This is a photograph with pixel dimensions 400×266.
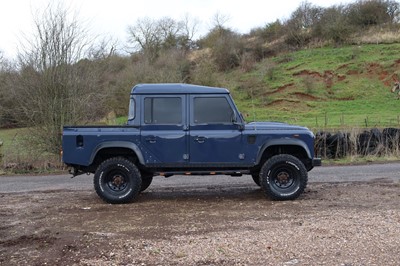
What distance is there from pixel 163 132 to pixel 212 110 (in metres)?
1.03

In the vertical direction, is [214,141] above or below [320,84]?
below

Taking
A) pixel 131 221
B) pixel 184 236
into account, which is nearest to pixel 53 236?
pixel 131 221

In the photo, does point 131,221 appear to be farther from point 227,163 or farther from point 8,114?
point 8,114

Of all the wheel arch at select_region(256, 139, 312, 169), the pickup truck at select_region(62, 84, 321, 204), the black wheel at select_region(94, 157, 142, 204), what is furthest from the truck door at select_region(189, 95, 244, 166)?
the black wheel at select_region(94, 157, 142, 204)

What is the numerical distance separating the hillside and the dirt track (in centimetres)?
2636

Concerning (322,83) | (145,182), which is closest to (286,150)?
(145,182)

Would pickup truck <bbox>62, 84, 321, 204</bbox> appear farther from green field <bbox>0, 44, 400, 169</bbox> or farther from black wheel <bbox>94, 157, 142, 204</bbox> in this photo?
green field <bbox>0, 44, 400, 169</bbox>

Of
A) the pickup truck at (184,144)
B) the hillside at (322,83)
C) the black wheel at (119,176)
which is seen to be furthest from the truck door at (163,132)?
the hillside at (322,83)

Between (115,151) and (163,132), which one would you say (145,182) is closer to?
(115,151)

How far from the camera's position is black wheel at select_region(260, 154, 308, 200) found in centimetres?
869

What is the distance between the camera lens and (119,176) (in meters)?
8.80

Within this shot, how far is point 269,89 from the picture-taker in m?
44.5

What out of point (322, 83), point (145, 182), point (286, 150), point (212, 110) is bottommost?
point (145, 182)

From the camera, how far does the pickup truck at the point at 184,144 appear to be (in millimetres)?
8617
